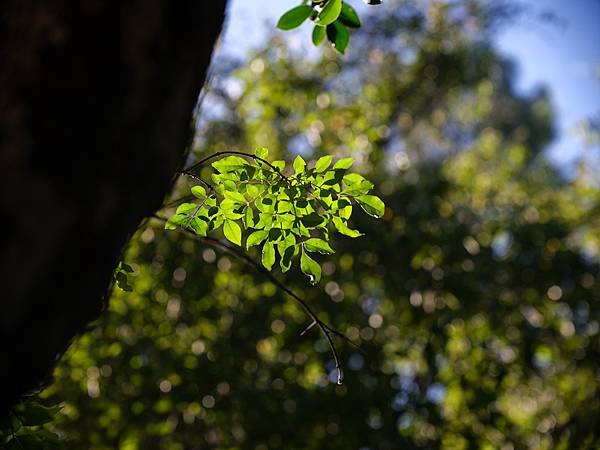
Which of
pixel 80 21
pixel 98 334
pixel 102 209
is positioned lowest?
pixel 98 334

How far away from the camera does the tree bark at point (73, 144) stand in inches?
31.1

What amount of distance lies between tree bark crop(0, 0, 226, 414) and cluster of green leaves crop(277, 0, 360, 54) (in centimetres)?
73

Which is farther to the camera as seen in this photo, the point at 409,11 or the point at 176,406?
the point at 409,11

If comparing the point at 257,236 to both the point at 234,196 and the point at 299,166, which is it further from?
the point at 299,166

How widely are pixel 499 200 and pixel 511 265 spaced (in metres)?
2.82

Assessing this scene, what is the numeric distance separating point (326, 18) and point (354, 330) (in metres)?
4.66

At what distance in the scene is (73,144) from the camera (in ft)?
2.77

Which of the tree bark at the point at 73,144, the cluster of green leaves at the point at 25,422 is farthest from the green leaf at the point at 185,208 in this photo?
the tree bark at the point at 73,144

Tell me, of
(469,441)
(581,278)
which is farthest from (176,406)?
(581,278)

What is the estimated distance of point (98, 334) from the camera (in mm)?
5512

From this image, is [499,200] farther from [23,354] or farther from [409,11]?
[23,354]

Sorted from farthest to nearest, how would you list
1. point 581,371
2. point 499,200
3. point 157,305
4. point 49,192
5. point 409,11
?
point 409,11 → point 499,200 → point 581,371 → point 157,305 → point 49,192

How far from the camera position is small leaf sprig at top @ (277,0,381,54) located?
1647 mm

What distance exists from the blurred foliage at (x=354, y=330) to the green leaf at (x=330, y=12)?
9.42 feet
